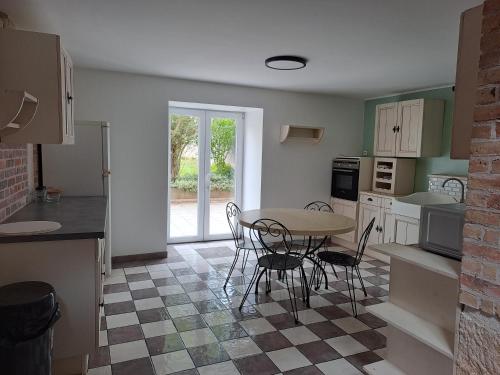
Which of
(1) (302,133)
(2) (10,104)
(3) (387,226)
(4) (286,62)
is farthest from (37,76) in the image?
(3) (387,226)

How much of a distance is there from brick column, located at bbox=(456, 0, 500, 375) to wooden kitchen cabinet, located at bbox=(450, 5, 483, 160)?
0.48 ft

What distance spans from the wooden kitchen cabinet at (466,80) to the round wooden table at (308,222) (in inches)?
58.4

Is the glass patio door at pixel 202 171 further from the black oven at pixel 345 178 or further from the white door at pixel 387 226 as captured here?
the white door at pixel 387 226

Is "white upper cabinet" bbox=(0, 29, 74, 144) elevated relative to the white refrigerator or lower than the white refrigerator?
elevated

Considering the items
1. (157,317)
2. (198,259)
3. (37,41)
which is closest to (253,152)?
(198,259)

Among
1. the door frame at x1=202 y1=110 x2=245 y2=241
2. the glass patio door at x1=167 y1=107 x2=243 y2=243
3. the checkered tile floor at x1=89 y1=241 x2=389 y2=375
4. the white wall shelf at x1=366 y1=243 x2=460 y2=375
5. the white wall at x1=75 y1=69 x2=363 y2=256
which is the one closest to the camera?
the white wall shelf at x1=366 y1=243 x2=460 y2=375

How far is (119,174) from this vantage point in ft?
14.3

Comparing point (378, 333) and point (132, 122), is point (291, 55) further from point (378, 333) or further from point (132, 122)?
point (378, 333)

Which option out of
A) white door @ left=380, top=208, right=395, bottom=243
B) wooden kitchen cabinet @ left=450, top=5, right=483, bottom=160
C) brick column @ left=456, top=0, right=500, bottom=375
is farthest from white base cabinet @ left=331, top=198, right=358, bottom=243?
brick column @ left=456, top=0, right=500, bottom=375

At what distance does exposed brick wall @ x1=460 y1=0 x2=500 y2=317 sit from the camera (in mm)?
1404

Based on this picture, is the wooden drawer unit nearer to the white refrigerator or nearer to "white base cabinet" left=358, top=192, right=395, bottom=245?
"white base cabinet" left=358, top=192, right=395, bottom=245

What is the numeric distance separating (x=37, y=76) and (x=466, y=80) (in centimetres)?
224

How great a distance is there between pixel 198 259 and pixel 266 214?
1.41 meters

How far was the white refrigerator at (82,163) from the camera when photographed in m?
3.55
